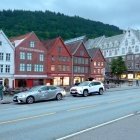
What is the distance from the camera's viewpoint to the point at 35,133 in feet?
40.8

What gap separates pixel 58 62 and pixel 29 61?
927 centimetres

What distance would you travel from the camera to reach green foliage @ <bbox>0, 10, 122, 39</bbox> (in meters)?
113

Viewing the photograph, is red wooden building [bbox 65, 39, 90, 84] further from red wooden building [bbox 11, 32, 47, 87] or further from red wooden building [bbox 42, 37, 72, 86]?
red wooden building [bbox 11, 32, 47, 87]

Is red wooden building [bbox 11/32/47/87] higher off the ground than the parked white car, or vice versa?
red wooden building [bbox 11/32/47/87]

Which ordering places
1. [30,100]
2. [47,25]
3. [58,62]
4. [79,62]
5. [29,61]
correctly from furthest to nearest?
[47,25], [79,62], [58,62], [29,61], [30,100]

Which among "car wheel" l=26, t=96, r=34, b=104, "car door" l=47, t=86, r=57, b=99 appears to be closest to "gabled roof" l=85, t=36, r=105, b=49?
"car door" l=47, t=86, r=57, b=99

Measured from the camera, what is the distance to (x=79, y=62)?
3310 inches

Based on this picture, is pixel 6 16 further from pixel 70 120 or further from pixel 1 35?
pixel 70 120

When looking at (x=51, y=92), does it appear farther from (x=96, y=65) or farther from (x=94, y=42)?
(x=94, y=42)

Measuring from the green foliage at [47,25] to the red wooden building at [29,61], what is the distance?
108 ft

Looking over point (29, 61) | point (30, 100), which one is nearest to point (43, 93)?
point (30, 100)

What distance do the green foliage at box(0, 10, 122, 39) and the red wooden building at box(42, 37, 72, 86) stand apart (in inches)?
1175

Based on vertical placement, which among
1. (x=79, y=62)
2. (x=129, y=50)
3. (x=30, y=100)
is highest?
(x=129, y=50)

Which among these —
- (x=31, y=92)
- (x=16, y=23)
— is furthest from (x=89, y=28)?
(x=31, y=92)
